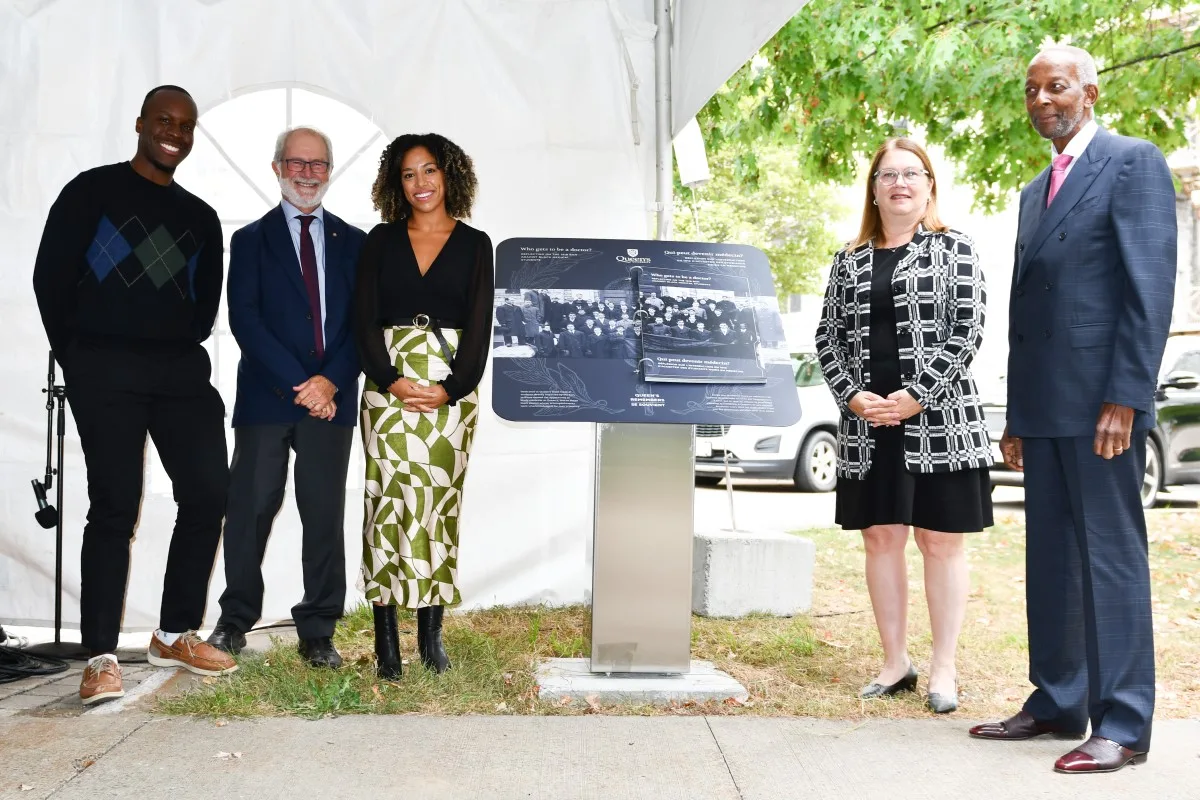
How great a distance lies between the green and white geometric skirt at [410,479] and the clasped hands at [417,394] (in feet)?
0.16

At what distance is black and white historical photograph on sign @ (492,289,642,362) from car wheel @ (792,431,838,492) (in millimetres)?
7770

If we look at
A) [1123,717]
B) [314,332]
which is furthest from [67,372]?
[1123,717]

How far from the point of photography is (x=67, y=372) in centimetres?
405

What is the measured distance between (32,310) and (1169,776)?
15.5ft

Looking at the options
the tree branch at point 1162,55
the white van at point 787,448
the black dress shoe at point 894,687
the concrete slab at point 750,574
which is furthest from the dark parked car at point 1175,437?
the black dress shoe at point 894,687

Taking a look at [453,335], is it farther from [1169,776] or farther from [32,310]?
[1169,776]

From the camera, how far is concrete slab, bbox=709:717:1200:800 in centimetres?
319

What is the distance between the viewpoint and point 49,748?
3451mm

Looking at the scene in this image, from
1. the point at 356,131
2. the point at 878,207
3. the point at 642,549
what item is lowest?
the point at 642,549

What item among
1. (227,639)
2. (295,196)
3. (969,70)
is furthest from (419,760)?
(969,70)

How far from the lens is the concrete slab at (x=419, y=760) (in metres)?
3.13

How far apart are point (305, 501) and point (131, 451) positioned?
27.5 inches

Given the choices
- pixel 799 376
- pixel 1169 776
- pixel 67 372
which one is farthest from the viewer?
pixel 799 376

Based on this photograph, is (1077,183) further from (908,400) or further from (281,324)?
(281,324)
